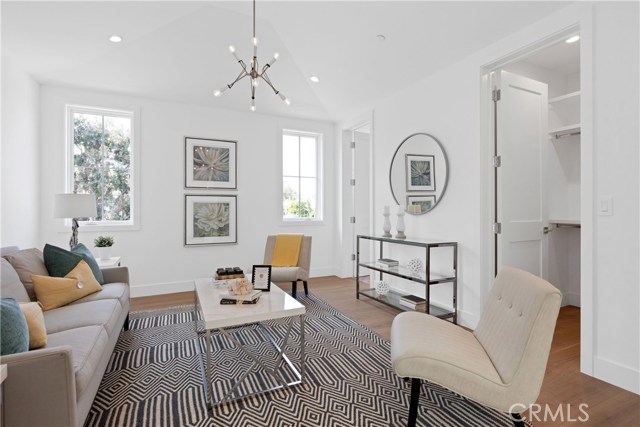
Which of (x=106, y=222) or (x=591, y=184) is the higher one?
(x=591, y=184)

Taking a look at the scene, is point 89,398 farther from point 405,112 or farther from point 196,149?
point 405,112

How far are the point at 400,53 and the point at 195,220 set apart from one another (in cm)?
334

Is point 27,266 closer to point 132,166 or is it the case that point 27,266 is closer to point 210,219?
point 132,166

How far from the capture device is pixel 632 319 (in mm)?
2020

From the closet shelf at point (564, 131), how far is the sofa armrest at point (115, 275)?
15.4 feet

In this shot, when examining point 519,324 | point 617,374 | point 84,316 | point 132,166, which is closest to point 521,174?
point 617,374

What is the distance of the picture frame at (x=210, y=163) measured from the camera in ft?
14.8

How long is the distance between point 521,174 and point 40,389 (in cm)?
373

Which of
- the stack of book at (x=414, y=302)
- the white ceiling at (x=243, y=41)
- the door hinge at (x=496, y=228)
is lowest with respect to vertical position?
the stack of book at (x=414, y=302)

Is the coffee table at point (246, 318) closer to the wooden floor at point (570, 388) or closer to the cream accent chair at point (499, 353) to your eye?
the cream accent chair at point (499, 353)

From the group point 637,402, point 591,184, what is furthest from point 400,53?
point 637,402

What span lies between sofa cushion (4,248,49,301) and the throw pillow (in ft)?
3.45

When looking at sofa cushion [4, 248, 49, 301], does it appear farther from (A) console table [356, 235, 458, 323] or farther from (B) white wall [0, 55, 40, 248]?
(A) console table [356, 235, 458, 323]

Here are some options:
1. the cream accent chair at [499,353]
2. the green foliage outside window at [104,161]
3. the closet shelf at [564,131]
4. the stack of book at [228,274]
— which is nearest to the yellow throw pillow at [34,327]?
the stack of book at [228,274]
